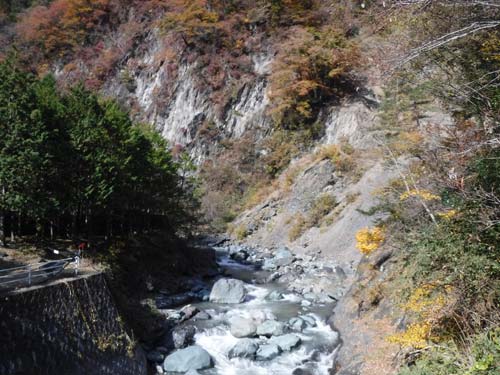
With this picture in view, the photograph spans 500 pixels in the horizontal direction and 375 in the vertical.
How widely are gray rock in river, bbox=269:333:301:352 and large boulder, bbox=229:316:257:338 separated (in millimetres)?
939

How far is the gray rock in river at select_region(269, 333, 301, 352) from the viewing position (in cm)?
1284

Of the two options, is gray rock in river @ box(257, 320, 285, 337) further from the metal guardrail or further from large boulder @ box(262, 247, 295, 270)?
large boulder @ box(262, 247, 295, 270)

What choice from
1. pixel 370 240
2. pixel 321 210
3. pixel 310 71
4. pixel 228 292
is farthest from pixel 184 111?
pixel 370 240

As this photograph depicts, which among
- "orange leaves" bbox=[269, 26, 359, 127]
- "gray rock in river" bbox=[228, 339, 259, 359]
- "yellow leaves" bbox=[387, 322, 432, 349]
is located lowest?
"gray rock in river" bbox=[228, 339, 259, 359]

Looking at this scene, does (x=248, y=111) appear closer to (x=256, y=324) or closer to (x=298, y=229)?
(x=298, y=229)

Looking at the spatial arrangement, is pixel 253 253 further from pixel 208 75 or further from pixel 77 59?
pixel 77 59

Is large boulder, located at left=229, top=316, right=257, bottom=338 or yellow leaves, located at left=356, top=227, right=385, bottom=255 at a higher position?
yellow leaves, located at left=356, top=227, right=385, bottom=255

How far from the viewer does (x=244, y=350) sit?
41.4 feet

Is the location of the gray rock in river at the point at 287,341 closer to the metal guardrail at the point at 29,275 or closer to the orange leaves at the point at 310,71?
the metal guardrail at the point at 29,275

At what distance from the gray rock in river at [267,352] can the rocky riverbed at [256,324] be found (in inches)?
0.7

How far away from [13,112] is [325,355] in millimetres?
14009

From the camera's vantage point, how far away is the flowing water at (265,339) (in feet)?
39.1

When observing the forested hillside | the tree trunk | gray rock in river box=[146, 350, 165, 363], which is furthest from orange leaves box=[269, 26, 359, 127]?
gray rock in river box=[146, 350, 165, 363]

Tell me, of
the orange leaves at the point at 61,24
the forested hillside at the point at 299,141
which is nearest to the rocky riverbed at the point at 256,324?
the forested hillside at the point at 299,141
